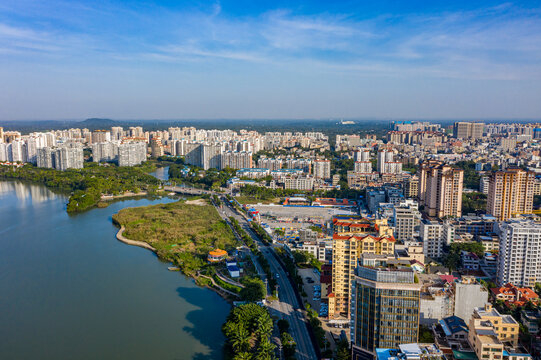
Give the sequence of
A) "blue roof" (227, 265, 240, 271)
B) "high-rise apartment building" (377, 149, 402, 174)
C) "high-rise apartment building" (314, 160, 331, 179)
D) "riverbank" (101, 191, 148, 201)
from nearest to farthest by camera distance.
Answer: "blue roof" (227, 265, 240, 271) → "riverbank" (101, 191, 148, 201) → "high-rise apartment building" (377, 149, 402, 174) → "high-rise apartment building" (314, 160, 331, 179)

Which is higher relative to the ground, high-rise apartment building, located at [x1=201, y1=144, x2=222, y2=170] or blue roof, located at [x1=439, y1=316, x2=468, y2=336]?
high-rise apartment building, located at [x1=201, y1=144, x2=222, y2=170]

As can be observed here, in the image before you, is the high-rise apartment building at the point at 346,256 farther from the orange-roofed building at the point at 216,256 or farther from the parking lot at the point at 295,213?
the parking lot at the point at 295,213

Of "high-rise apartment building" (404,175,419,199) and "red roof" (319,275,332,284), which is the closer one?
"red roof" (319,275,332,284)

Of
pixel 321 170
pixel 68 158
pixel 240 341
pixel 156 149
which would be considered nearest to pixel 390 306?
pixel 240 341

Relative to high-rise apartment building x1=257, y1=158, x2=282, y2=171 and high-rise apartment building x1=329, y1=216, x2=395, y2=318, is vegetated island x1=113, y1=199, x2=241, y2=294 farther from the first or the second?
high-rise apartment building x1=257, y1=158, x2=282, y2=171

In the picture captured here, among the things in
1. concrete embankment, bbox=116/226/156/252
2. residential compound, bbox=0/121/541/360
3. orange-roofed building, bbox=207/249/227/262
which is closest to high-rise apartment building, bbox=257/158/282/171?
residential compound, bbox=0/121/541/360

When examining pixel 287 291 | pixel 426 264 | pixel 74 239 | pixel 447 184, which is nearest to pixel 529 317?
pixel 426 264

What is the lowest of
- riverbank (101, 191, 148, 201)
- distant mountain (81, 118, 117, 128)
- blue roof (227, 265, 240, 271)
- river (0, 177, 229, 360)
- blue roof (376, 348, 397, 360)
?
river (0, 177, 229, 360)
